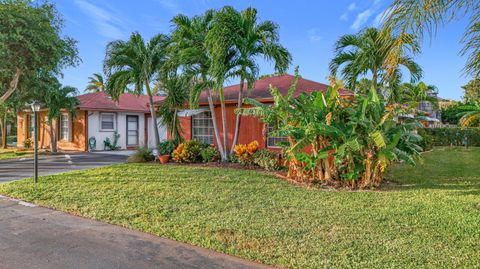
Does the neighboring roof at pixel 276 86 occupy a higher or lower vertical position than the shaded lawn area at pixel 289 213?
higher

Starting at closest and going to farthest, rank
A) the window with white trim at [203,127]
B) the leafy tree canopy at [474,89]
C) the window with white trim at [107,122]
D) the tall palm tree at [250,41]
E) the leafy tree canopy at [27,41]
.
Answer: the leafy tree canopy at [474,89] → the tall palm tree at [250,41] → the leafy tree canopy at [27,41] → the window with white trim at [203,127] → the window with white trim at [107,122]

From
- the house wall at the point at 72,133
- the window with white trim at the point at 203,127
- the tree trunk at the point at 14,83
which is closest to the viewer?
the tree trunk at the point at 14,83

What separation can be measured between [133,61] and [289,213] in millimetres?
10039

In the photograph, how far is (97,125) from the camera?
19703 mm

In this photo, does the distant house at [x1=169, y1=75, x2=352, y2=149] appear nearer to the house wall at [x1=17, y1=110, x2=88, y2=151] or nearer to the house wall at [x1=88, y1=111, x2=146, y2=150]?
the house wall at [x1=88, y1=111, x2=146, y2=150]

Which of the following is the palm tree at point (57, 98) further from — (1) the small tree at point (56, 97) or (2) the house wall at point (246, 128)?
(2) the house wall at point (246, 128)

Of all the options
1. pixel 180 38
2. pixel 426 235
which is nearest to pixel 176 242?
pixel 426 235

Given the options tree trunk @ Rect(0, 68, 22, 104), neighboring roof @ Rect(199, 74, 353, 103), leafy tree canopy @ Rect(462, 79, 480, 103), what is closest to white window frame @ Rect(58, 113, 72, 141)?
tree trunk @ Rect(0, 68, 22, 104)

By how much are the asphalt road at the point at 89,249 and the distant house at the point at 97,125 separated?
1336 centimetres

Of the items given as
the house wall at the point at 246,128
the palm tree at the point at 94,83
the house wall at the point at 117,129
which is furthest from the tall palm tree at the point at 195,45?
the palm tree at the point at 94,83

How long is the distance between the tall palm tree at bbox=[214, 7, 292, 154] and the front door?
511 inches

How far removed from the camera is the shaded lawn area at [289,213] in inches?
160

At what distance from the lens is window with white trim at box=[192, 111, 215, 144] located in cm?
1485

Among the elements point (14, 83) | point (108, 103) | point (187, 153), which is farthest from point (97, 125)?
point (187, 153)
